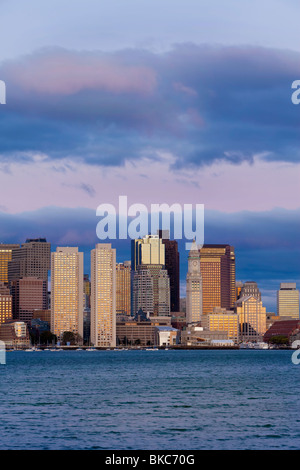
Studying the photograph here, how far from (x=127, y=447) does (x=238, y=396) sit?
30.8 metres

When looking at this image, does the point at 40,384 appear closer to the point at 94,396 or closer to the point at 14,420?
the point at 94,396

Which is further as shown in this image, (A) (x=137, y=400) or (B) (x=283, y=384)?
(B) (x=283, y=384)

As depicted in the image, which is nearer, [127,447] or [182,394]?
[127,447]

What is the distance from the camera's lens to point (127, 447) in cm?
3994

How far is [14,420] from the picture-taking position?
50.8 m

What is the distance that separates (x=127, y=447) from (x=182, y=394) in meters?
32.1

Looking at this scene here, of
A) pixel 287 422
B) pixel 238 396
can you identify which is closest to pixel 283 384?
pixel 238 396
